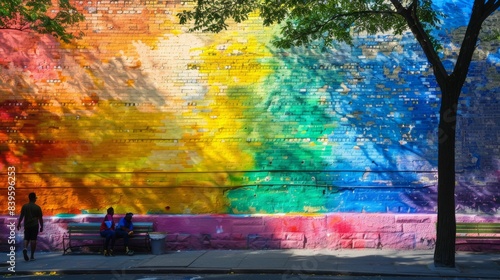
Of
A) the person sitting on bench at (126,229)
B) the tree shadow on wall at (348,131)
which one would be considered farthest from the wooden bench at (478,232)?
the person sitting on bench at (126,229)

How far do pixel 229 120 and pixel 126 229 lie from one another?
357cm

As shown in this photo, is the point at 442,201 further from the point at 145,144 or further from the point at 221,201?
the point at 145,144

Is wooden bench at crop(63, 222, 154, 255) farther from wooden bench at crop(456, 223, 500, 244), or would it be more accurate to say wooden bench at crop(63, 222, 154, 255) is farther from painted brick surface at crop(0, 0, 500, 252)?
wooden bench at crop(456, 223, 500, 244)

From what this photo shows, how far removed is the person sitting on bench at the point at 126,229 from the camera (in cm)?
1234

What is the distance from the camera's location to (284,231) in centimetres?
1255

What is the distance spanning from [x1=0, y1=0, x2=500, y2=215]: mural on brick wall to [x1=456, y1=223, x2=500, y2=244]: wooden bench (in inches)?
26.9

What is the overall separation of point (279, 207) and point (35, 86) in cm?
682

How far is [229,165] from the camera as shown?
1293 centimetres

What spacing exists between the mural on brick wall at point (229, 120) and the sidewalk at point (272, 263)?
125 centimetres

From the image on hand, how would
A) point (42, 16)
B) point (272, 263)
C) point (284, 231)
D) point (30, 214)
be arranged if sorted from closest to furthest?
point (272, 263), point (42, 16), point (30, 214), point (284, 231)

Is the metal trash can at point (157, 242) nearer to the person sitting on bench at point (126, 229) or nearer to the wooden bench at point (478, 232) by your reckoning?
the person sitting on bench at point (126, 229)

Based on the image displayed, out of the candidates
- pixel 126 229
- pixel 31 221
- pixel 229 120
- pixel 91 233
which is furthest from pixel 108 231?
pixel 229 120

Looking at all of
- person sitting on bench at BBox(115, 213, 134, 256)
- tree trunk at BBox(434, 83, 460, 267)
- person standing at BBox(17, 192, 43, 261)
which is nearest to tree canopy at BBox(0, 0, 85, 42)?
person standing at BBox(17, 192, 43, 261)

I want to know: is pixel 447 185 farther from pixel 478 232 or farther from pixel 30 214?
pixel 30 214
